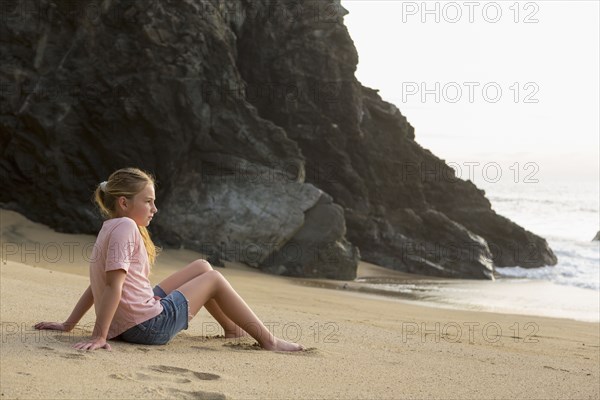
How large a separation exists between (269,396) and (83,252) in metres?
8.76

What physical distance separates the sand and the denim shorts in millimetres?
91

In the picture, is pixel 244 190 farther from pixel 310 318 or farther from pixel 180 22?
pixel 310 318

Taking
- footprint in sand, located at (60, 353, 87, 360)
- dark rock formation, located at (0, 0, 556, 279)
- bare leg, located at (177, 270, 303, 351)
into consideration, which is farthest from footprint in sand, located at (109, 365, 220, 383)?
dark rock formation, located at (0, 0, 556, 279)

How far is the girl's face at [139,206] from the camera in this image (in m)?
4.77

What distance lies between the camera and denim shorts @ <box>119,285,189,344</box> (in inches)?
187

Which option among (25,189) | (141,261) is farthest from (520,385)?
(25,189)

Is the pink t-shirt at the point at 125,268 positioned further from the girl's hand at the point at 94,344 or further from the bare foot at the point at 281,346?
the bare foot at the point at 281,346

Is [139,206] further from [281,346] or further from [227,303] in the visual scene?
[281,346]

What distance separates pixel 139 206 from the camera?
15.7ft

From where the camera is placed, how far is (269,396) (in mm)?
3844

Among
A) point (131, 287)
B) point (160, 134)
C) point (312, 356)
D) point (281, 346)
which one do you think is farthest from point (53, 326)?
point (160, 134)

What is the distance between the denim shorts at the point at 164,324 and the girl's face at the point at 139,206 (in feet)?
1.84

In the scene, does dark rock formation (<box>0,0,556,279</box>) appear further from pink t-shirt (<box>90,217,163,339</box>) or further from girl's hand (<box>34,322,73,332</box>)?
pink t-shirt (<box>90,217,163,339</box>)

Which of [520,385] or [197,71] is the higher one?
[197,71]
